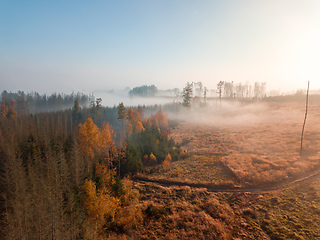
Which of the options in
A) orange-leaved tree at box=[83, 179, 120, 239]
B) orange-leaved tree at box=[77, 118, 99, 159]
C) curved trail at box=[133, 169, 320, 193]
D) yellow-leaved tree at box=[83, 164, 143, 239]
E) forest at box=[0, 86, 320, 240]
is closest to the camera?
forest at box=[0, 86, 320, 240]

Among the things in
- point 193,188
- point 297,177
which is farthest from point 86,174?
point 297,177

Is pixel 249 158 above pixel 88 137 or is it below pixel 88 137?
below

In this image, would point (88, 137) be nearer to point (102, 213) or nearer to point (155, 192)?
point (155, 192)

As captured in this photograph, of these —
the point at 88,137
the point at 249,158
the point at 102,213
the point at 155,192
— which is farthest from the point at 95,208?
the point at 249,158

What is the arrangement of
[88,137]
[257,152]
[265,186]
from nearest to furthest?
[265,186] < [88,137] < [257,152]

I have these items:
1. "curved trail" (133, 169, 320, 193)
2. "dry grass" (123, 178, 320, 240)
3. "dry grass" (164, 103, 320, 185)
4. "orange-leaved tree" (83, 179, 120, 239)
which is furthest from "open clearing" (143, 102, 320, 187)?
"orange-leaved tree" (83, 179, 120, 239)

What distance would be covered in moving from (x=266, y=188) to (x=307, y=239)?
11.4 meters

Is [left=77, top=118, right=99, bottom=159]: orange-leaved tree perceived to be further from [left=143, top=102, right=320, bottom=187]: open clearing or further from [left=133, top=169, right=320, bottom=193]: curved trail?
[left=133, top=169, right=320, bottom=193]: curved trail

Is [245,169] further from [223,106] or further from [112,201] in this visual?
[223,106]

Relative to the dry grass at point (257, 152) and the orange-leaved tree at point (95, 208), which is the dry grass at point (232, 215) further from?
the dry grass at point (257, 152)

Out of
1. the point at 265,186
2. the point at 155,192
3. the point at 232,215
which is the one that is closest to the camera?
the point at 232,215

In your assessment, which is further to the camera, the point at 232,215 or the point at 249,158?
the point at 249,158

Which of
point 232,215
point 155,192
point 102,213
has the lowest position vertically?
point 155,192

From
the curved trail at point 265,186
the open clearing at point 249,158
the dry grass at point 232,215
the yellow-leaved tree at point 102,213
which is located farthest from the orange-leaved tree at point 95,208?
the curved trail at point 265,186
